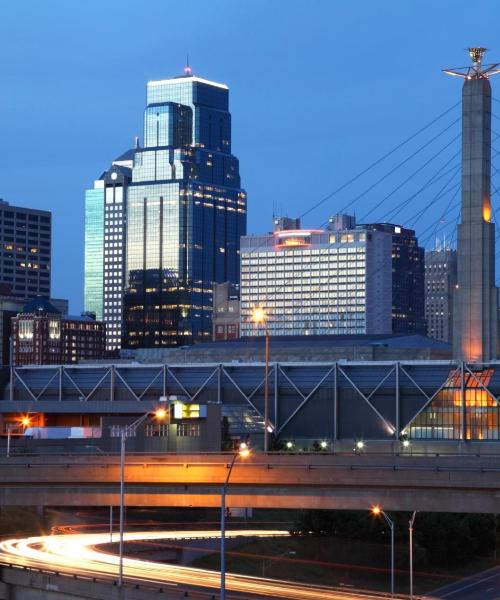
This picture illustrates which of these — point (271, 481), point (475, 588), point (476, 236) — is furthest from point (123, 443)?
point (476, 236)

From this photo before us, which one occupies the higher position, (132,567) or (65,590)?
(65,590)

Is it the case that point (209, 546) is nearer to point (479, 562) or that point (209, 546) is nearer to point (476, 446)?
point (479, 562)

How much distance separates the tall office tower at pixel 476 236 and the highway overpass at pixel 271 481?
103 metres

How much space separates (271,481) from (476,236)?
115 m

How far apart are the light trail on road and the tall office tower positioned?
79232 mm

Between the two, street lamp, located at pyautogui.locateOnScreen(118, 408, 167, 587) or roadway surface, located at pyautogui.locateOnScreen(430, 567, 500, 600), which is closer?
street lamp, located at pyautogui.locateOnScreen(118, 408, 167, 587)

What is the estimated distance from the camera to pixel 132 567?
316 feet

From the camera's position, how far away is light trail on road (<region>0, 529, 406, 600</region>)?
8500 centimetres

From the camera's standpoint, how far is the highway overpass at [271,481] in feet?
262

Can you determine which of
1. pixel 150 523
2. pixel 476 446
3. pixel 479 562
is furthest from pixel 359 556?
pixel 476 446

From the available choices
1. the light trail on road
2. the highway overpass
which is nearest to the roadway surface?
the light trail on road

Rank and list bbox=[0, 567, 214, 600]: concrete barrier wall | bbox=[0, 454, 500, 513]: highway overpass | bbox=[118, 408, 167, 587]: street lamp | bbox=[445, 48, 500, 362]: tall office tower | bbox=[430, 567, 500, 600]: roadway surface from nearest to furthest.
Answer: bbox=[0, 567, 214, 600]: concrete barrier wall
bbox=[0, 454, 500, 513]: highway overpass
bbox=[118, 408, 167, 587]: street lamp
bbox=[430, 567, 500, 600]: roadway surface
bbox=[445, 48, 500, 362]: tall office tower

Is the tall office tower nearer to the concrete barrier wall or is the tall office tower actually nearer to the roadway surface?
the roadway surface

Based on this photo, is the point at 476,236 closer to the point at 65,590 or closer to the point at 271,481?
the point at 271,481
